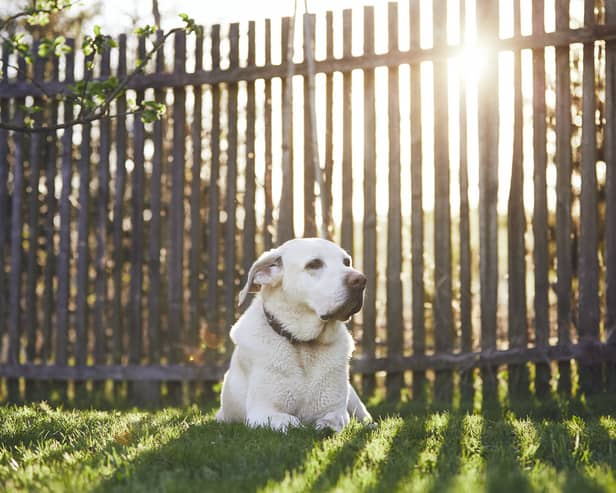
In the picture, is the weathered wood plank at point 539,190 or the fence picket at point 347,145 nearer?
the weathered wood plank at point 539,190

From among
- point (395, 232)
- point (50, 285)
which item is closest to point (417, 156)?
point (395, 232)

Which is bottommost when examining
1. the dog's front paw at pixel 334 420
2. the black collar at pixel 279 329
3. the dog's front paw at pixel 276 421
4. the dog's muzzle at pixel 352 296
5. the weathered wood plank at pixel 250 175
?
the dog's front paw at pixel 334 420

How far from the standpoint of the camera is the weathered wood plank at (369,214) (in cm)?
598

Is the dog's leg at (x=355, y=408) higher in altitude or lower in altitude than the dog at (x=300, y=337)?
lower

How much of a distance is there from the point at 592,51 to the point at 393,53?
1.43 metres

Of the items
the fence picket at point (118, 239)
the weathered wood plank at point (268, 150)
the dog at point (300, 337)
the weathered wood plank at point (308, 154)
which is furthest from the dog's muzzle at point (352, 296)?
the fence picket at point (118, 239)

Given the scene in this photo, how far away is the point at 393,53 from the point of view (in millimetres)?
5953

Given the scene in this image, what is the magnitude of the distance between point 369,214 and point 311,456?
3143mm

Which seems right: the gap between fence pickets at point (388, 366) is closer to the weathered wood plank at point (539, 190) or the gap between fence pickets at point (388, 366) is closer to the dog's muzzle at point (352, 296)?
the weathered wood plank at point (539, 190)

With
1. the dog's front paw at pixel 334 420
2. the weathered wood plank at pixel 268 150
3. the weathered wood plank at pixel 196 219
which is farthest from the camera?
the weathered wood plank at pixel 196 219

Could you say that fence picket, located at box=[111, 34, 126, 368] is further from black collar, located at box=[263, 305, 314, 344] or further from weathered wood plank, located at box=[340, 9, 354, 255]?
black collar, located at box=[263, 305, 314, 344]

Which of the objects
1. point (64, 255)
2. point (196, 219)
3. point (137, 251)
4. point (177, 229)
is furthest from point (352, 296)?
point (64, 255)

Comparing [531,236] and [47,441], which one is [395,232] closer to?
[531,236]

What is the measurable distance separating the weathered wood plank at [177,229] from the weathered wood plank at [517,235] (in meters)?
2.63
